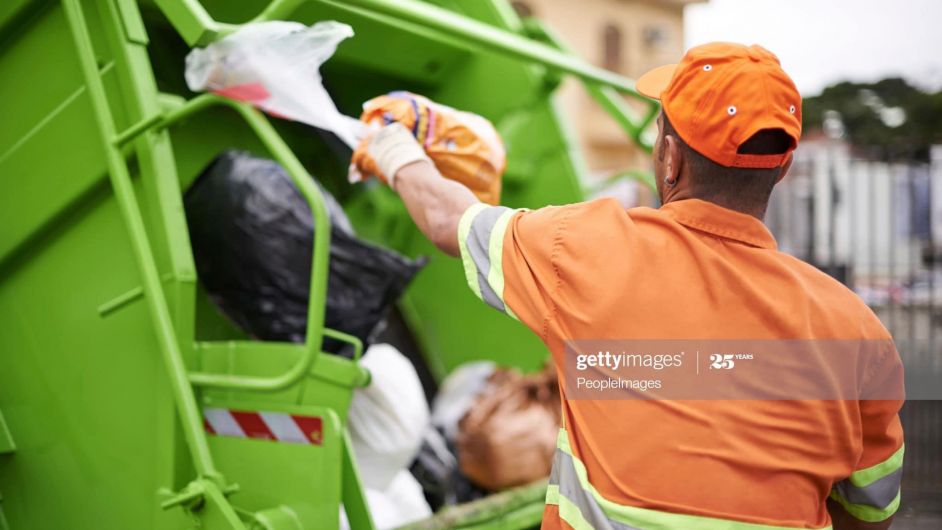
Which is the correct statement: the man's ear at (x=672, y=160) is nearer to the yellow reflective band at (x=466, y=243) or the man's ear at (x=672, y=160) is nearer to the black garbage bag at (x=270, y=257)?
the yellow reflective band at (x=466, y=243)

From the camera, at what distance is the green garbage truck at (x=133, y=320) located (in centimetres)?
196

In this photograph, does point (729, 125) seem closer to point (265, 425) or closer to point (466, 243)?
point (466, 243)

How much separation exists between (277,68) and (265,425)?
2.54 ft

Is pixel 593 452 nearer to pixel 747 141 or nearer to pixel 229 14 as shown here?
pixel 747 141

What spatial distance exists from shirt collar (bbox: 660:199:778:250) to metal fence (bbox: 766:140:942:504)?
4.81 meters

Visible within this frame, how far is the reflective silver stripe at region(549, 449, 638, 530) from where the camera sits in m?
1.37

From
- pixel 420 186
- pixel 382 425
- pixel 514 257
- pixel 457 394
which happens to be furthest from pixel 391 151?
pixel 457 394

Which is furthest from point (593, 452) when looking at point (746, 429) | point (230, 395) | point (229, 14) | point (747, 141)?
point (229, 14)

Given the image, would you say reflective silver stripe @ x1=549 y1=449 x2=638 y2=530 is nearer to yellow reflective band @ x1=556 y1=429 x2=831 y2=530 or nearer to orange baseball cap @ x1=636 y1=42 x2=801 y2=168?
yellow reflective band @ x1=556 y1=429 x2=831 y2=530

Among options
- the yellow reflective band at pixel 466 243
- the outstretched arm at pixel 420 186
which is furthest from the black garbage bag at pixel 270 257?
the yellow reflective band at pixel 466 243

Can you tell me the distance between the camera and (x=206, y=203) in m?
2.41

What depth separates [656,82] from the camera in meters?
1.53

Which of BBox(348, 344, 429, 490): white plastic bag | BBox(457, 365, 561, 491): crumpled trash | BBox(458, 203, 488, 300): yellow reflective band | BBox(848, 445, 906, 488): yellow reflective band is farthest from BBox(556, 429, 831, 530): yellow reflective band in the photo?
BBox(457, 365, 561, 491): crumpled trash

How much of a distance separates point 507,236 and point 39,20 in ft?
4.90
